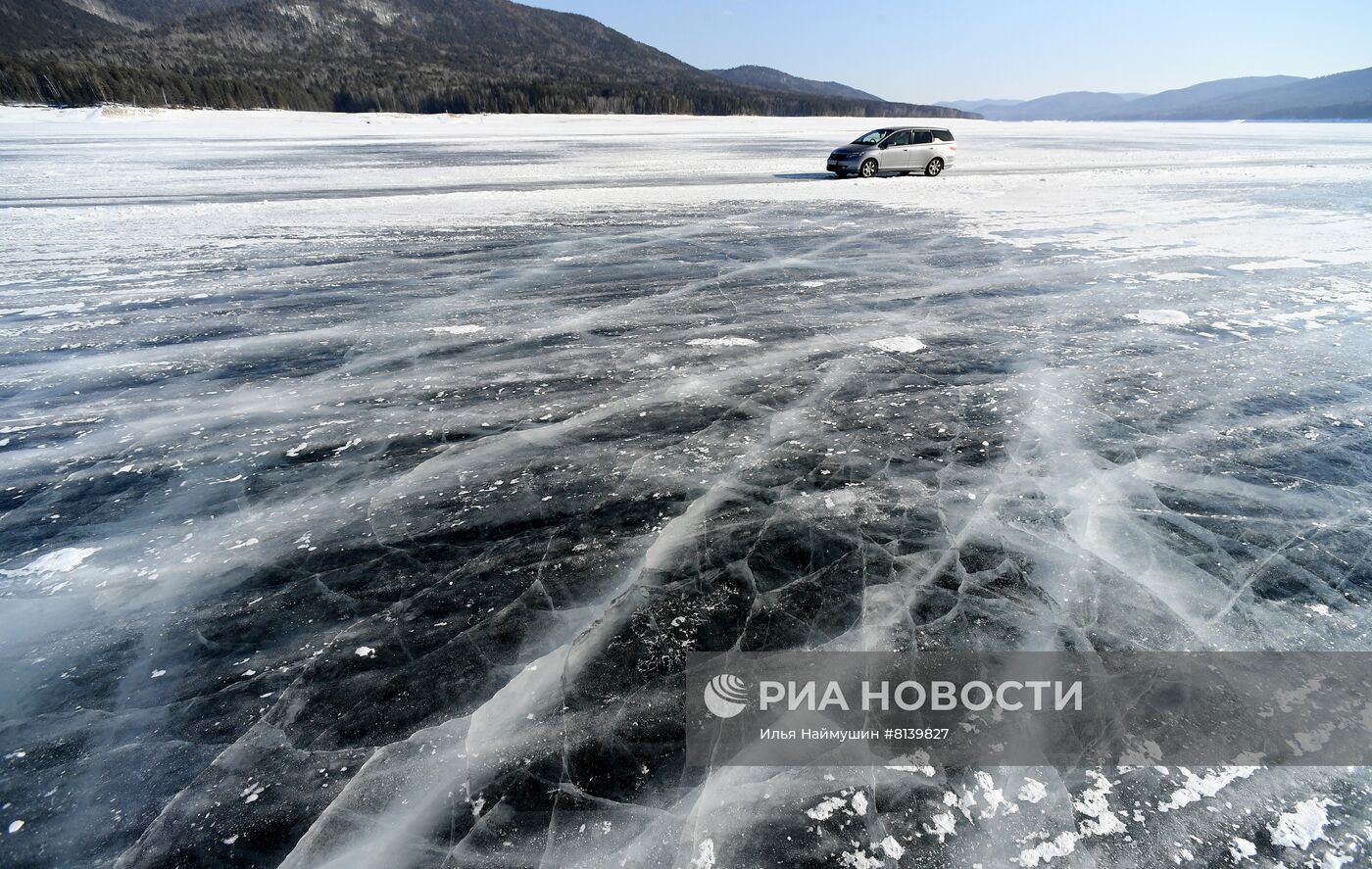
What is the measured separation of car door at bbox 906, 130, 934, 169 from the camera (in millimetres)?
19328

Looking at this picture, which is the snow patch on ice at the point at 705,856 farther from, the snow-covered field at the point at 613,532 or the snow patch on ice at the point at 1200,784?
the snow patch on ice at the point at 1200,784

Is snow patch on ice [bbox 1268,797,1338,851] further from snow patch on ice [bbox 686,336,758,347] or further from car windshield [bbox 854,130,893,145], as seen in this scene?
car windshield [bbox 854,130,893,145]

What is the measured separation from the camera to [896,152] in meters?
19.1

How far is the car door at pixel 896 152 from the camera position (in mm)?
19031

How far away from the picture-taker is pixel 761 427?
14.9 feet

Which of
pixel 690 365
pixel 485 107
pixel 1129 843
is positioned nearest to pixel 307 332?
pixel 690 365

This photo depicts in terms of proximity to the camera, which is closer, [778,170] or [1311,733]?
[1311,733]

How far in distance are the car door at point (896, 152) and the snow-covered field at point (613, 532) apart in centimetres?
1176

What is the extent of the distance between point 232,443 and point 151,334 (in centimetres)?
321

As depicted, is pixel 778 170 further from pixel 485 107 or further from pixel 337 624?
pixel 485 107
